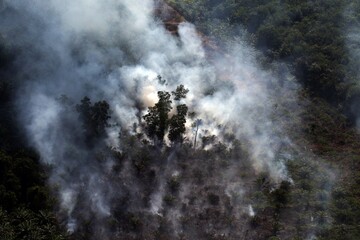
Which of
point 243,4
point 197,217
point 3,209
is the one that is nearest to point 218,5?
point 243,4

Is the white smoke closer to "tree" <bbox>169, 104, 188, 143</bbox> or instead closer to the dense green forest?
the dense green forest

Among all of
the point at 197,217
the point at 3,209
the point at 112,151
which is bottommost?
the point at 3,209

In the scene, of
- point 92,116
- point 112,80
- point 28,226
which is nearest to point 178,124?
point 92,116

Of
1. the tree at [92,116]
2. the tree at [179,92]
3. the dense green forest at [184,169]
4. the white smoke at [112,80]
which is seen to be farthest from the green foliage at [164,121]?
the tree at [92,116]

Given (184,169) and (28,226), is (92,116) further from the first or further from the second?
(28,226)

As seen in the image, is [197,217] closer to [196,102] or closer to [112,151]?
[112,151]

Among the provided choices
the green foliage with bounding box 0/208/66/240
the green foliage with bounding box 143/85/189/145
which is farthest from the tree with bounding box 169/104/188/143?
the green foliage with bounding box 0/208/66/240

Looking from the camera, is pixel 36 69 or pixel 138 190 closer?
pixel 138 190
